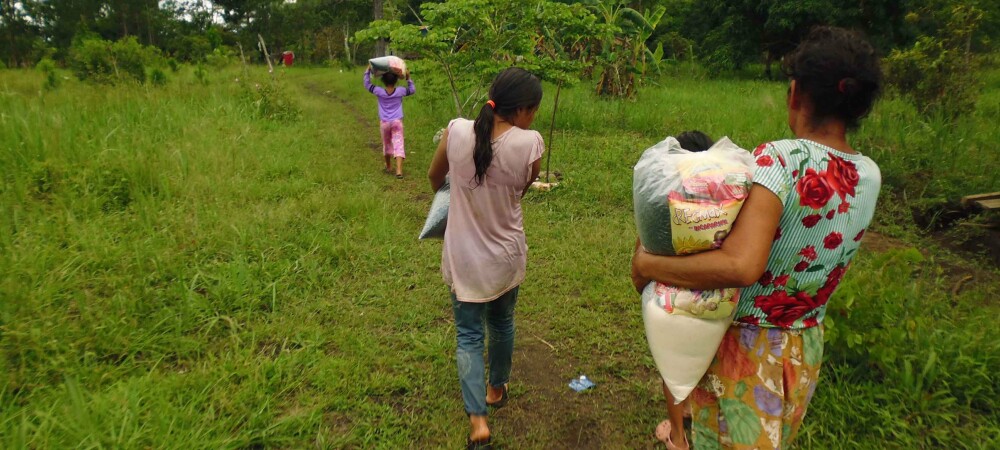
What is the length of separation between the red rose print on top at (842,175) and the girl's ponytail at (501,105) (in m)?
1.15

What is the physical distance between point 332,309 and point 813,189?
3014 millimetres

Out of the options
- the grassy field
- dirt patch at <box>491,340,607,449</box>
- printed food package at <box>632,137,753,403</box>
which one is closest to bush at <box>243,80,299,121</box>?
the grassy field

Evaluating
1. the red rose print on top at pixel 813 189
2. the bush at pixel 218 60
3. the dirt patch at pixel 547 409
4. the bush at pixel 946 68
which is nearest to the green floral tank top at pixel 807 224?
the red rose print on top at pixel 813 189

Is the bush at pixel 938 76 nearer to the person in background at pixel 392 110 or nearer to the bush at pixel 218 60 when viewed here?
the person in background at pixel 392 110

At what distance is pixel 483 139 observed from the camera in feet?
6.86

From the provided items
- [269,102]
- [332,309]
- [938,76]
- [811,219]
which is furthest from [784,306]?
[269,102]

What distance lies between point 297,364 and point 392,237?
6.41 ft

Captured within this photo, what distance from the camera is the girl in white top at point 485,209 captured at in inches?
84.4

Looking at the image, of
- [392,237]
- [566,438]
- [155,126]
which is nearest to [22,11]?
[155,126]

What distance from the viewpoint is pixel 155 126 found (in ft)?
21.0

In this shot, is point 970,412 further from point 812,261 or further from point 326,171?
point 326,171

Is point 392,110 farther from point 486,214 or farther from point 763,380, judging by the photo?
point 763,380

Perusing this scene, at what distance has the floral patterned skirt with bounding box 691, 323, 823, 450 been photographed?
1406 millimetres

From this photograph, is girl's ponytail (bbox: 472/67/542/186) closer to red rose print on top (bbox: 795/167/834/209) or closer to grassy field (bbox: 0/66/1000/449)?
red rose print on top (bbox: 795/167/834/209)
